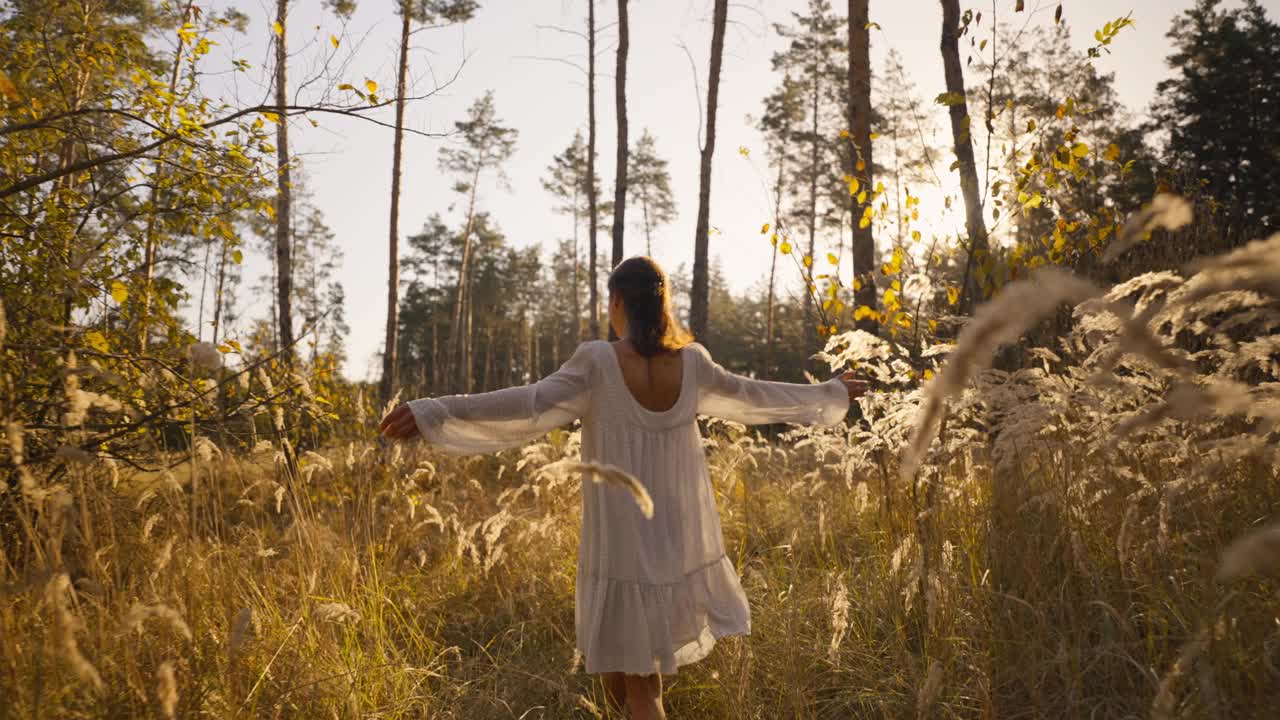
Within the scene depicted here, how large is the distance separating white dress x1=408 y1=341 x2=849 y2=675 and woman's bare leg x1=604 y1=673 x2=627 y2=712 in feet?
0.56

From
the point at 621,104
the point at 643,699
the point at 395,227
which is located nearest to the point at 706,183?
the point at 621,104

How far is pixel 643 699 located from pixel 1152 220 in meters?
2.34

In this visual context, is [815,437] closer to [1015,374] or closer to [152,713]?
[1015,374]

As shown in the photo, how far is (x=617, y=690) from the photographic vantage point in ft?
9.64

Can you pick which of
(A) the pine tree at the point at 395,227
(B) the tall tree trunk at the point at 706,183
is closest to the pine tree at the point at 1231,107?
(B) the tall tree trunk at the point at 706,183

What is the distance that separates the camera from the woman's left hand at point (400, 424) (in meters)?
2.69

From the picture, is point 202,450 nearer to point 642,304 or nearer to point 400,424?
point 400,424

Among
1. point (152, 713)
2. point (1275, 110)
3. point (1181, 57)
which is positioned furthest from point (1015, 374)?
point (1181, 57)

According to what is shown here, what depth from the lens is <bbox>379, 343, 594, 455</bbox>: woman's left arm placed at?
2723 mm

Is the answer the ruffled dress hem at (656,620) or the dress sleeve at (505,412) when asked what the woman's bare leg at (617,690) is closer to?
the ruffled dress hem at (656,620)

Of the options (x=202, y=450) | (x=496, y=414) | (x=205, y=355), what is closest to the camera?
(x=205, y=355)

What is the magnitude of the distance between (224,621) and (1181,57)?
75.7ft

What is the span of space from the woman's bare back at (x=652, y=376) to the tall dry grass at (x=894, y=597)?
0.72 m

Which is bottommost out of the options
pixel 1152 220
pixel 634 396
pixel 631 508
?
pixel 631 508
